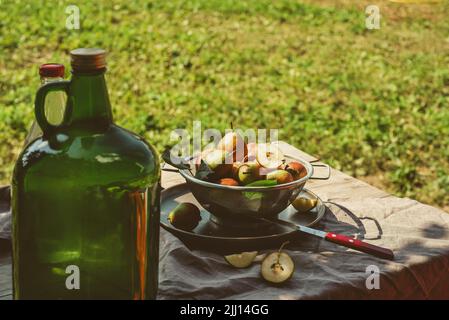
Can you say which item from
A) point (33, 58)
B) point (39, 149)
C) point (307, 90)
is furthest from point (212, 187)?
point (33, 58)

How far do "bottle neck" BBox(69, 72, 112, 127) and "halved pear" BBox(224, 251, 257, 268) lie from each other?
0.48m

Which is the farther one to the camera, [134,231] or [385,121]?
[385,121]

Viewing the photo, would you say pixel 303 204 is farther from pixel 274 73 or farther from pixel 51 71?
pixel 274 73

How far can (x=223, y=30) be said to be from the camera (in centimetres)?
647

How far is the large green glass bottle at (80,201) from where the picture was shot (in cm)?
117

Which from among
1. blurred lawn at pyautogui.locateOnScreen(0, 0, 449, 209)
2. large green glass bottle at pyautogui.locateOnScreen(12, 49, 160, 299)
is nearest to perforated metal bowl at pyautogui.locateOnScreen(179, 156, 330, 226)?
large green glass bottle at pyautogui.locateOnScreen(12, 49, 160, 299)

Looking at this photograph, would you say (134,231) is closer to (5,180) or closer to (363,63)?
(5,180)

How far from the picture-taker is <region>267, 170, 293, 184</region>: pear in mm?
1556

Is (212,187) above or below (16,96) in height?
above

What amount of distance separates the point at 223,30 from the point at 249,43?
42 centimetres

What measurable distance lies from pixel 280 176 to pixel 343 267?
256mm

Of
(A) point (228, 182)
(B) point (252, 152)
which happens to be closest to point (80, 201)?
(A) point (228, 182)

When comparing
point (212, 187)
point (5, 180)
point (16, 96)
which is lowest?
point (5, 180)

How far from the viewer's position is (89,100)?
3.79 ft
